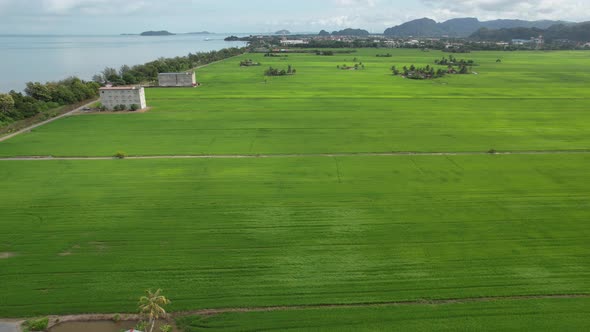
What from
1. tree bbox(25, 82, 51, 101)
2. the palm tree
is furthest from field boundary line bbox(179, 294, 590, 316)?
tree bbox(25, 82, 51, 101)

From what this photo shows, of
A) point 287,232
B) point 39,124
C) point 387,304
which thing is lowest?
point 387,304

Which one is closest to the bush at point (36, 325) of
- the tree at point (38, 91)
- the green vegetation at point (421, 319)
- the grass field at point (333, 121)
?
the green vegetation at point (421, 319)

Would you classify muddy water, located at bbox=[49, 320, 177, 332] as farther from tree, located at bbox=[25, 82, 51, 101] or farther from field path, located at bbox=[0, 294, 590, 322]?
tree, located at bbox=[25, 82, 51, 101]

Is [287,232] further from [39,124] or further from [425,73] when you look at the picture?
[425,73]

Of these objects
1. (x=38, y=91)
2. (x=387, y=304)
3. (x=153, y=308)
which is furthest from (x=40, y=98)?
(x=387, y=304)

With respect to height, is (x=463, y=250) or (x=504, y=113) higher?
(x=504, y=113)

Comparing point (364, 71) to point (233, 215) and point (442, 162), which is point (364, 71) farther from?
point (233, 215)

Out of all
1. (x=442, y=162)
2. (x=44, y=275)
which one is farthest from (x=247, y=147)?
(x=44, y=275)

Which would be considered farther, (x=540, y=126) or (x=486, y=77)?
(x=486, y=77)
